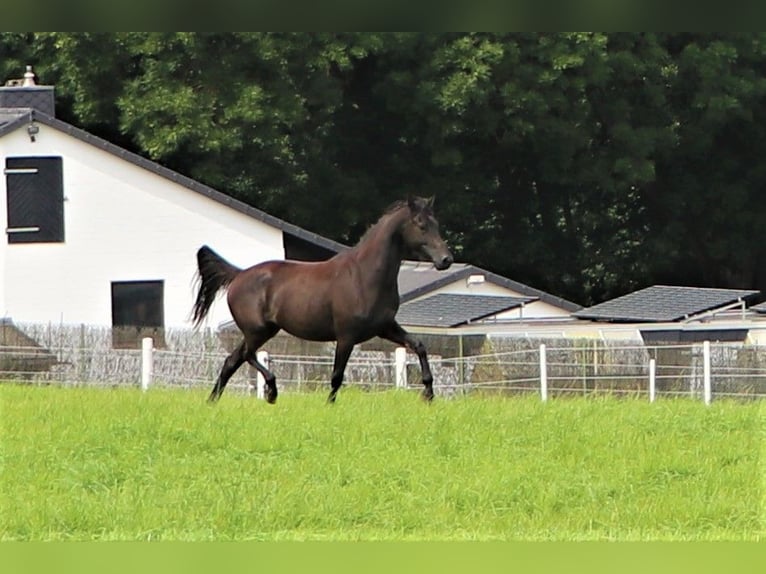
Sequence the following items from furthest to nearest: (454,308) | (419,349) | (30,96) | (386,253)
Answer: (30,96) < (454,308) < (386,253) < (419,349)

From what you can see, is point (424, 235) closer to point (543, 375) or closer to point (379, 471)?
point (379, 471)

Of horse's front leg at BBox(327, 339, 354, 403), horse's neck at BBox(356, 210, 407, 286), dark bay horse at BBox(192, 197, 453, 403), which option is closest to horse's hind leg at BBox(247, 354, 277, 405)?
dark bay horse at BBox(192, 197, 453, 403)

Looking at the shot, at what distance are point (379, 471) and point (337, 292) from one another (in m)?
3.56

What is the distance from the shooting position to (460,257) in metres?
17.4

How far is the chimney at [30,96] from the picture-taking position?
1836cm

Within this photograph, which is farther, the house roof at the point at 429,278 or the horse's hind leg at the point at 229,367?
the house roof at the point at 429,278

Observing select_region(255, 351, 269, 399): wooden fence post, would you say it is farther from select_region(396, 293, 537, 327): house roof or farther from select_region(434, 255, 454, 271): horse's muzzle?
select_region(434, 255, 454, 271): horse's muzzle

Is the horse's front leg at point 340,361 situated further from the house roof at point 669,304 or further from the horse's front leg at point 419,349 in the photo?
the house roof at point 669,304

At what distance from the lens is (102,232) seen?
18203 mm

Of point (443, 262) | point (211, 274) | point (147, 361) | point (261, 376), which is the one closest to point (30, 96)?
point (147, 361)

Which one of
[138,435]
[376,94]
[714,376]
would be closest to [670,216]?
[714,376]

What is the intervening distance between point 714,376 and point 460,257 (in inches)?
124

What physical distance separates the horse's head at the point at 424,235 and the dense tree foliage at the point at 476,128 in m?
5.64

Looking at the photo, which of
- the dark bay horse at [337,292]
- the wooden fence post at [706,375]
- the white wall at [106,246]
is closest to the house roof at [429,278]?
the wooden fence post at [706,375]
